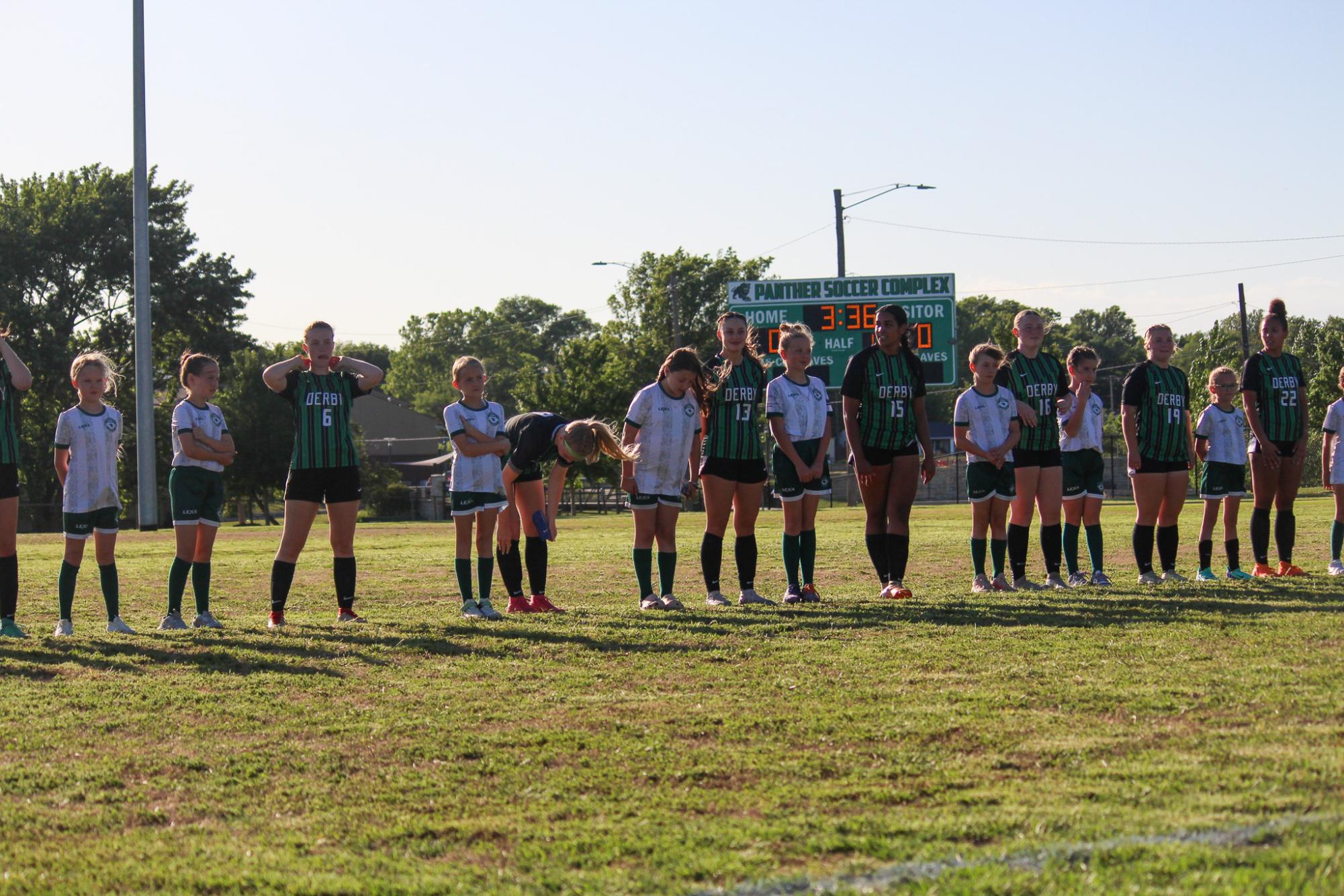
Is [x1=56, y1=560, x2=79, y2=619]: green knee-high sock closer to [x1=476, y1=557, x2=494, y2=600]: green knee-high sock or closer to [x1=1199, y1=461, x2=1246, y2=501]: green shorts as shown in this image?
[x1=476, y1=557, x2=494, y2=600]: green knee-high sock

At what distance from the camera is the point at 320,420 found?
28.3ft

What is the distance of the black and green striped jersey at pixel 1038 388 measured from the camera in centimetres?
994

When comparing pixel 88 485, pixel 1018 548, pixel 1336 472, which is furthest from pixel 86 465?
pixel 1336 472

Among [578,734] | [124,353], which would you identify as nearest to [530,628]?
[578,734]

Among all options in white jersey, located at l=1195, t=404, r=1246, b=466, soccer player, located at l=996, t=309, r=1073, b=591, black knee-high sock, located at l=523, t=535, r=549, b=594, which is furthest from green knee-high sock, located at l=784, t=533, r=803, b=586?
white jersey, located at l=1195, t=404, r=1246, b=466

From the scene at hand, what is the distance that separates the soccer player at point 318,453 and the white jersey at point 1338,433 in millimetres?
7225

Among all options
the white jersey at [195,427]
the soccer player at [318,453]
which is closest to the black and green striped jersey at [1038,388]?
the soccer player at [318,453]

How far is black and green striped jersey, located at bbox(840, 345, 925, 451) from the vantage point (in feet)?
31.7

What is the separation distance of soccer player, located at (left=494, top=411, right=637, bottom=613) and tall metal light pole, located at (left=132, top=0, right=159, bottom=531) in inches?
666

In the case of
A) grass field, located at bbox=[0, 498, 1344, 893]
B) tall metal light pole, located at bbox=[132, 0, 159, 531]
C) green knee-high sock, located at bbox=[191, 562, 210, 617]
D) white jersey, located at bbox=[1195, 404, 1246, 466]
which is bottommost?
grass field, located at bbox=[0, 498, 1344, 893]

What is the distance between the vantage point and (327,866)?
352 cm

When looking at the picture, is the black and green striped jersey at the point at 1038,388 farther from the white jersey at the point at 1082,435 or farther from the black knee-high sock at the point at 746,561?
the black knee-high sock at the point at 746,561

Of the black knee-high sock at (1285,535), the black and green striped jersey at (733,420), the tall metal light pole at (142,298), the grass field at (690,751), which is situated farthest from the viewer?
the tall metal light pole at (142,298)

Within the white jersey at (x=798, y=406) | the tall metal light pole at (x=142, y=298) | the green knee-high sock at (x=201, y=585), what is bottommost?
the green knee-high sock at (x=201, y=585)
